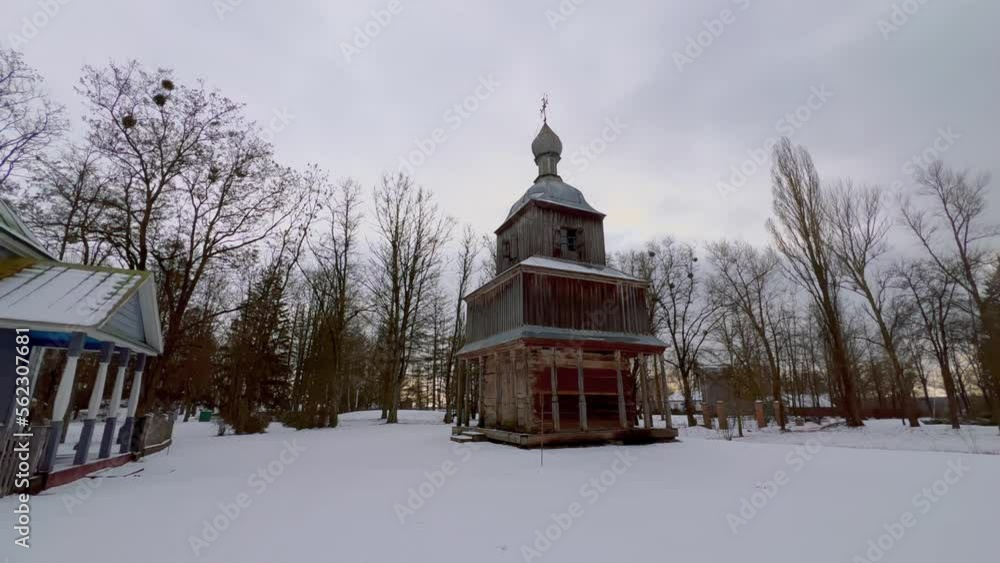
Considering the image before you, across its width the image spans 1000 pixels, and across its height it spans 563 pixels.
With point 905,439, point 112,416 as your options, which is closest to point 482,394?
point 112,416

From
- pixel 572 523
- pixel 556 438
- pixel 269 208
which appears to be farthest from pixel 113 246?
pixel 572 523

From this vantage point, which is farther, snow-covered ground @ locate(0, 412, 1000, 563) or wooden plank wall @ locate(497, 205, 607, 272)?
wooden plank wall @ locate(497, 205, 607, 272)

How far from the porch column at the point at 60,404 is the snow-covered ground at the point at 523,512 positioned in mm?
606

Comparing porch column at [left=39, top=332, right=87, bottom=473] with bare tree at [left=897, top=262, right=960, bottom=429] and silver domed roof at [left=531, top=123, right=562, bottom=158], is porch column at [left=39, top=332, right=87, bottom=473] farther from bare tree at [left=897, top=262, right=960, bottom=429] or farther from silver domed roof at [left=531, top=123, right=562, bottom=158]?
bare tree at [left=897, top=262, right=960, bottom=429]

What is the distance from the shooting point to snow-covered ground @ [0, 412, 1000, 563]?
497 centimetres

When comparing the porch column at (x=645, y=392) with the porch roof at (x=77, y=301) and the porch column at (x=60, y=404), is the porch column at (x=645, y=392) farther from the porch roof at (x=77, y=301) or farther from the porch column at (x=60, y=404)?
the porch column at (x=60, y=404)

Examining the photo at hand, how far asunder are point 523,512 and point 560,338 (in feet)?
31.5

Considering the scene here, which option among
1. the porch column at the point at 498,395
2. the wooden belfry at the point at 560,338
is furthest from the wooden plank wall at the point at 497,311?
the porch column at the point at 498,395

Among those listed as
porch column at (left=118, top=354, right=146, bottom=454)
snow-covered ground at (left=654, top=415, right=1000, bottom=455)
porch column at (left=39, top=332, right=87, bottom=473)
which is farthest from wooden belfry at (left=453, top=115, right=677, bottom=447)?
porch column at (left=39, top=332, right=87, bottom=473)

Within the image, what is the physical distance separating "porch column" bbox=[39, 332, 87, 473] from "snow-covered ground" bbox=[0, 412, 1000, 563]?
61cm

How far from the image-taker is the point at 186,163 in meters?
19.0

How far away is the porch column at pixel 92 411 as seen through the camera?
898 cm

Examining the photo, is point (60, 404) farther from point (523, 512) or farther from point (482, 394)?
point (482, 394)

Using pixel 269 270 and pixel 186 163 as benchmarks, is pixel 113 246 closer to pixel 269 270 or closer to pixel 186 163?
pixel 186 163
